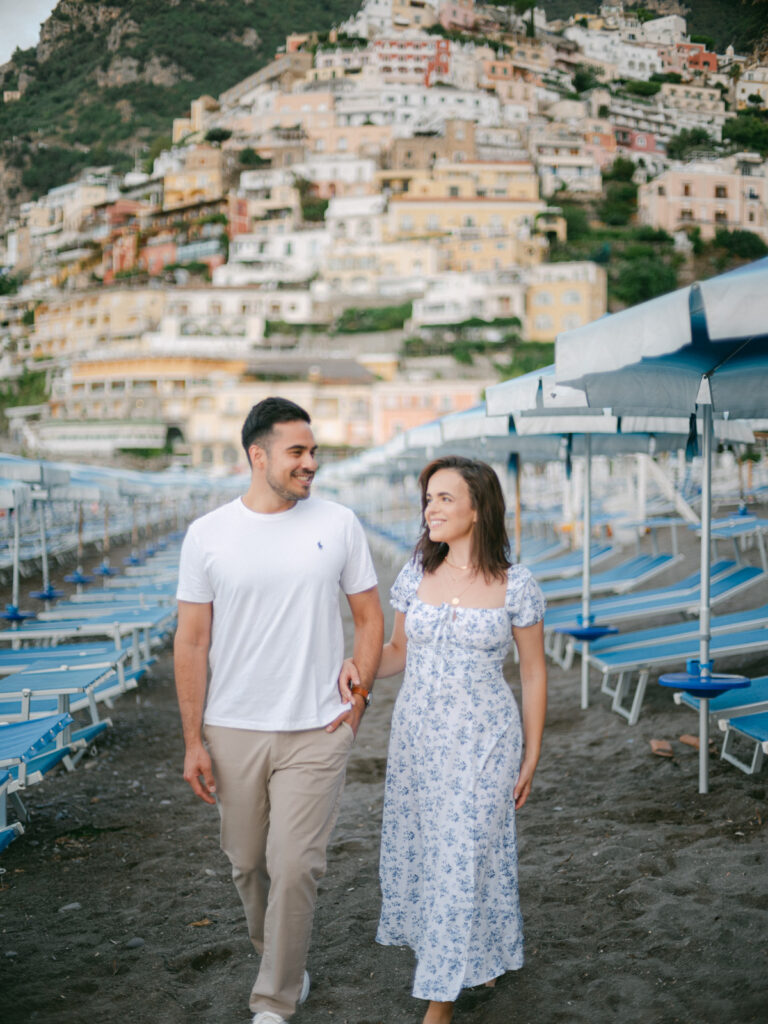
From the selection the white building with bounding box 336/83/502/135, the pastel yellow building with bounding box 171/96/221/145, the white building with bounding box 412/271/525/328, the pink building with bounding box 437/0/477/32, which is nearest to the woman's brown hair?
the white building with bounding box 412/271/525/328

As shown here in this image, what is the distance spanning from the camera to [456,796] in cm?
223

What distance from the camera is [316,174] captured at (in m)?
82.7

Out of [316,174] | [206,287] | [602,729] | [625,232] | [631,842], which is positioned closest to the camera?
[631,842]

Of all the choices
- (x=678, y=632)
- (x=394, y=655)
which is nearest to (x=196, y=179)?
(x=678, y=632)

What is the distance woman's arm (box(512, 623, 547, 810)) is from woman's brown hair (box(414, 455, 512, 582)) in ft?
0.55

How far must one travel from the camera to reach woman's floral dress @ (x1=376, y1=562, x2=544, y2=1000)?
2189 mm

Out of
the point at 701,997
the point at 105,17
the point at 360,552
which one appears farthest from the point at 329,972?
the point at 105,17

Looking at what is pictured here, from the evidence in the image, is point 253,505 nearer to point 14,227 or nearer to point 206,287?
point 206,287

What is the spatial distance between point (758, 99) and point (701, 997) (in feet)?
377

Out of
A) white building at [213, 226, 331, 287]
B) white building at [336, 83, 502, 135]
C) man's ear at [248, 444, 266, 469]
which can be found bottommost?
man's ear at [248, 444, 266, 469]

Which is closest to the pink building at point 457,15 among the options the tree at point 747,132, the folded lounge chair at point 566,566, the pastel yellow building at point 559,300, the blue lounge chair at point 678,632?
the tree at point 747,132

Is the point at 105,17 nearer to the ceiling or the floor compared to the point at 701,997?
nearer to the ceiling

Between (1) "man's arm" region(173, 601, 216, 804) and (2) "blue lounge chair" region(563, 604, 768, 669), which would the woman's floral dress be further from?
(2) "blue lounge chair" region(563, 604, 768, 669)

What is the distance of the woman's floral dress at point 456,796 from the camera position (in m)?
2.19
